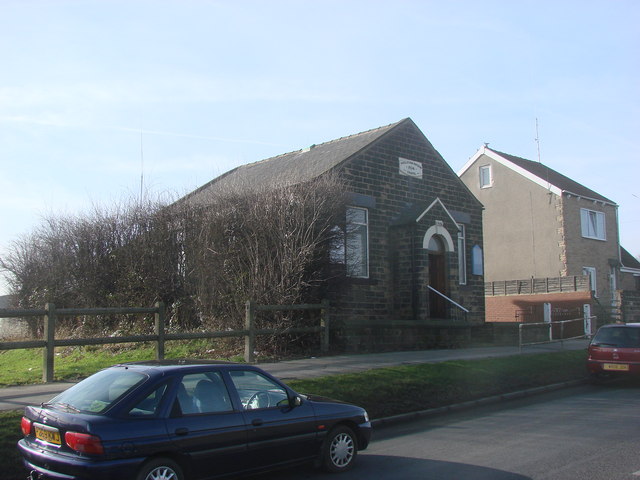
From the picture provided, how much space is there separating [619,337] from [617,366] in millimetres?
795

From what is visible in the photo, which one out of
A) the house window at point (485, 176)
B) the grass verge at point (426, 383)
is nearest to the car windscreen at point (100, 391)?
the grass verge at point (426, 383)

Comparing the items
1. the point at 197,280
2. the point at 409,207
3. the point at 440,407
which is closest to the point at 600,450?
the point at 440,407

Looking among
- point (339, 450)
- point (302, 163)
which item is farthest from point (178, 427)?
point (302, 163)

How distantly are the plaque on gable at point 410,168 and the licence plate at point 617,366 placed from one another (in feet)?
32.4

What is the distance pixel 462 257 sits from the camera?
23.9m

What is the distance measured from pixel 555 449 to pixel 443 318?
13.4 metres

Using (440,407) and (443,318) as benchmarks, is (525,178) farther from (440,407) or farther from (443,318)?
(440,407)

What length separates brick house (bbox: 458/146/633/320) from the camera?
3284cm

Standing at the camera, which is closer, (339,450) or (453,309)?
(339,450)

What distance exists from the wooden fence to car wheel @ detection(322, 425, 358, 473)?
587 centimetres

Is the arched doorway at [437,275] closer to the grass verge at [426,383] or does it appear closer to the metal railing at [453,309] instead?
the metal railing at [453,309]

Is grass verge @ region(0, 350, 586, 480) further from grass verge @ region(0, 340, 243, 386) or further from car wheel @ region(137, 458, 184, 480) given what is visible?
car wheel @ region(137, 458, 184, 480)

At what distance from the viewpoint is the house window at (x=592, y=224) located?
34250 mm

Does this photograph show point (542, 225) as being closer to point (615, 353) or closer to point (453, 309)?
point (453, 309)
